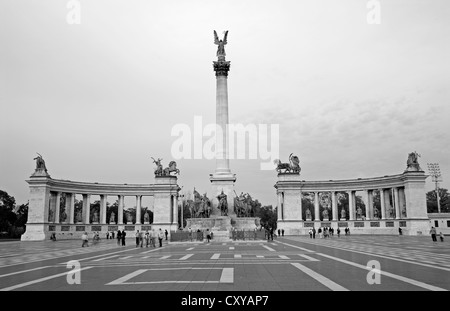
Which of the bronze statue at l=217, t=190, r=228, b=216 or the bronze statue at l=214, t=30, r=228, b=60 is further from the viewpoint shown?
the bronze statue at l=214, t=30, r=228, b=60

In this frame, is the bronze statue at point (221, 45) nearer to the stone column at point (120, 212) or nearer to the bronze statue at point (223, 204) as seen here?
the bronze statue at point (223, 204)

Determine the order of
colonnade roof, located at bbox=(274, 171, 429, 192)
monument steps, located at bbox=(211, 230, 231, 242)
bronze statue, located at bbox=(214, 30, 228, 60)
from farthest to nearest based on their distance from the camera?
colonnade roof, located at bbox=(274, 171, 429, 192)
bronze statue, located at bbox=(214, 30, 228, 60)
monument steps, located at bbox=(211, 230, 231, 242)

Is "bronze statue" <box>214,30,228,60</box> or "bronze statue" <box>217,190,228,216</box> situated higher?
"bronze statue" <box>214,30,228,60</box>

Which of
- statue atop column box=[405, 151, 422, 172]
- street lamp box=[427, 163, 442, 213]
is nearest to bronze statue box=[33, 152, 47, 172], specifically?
statue atop column box=[405, 151, 422, 172]

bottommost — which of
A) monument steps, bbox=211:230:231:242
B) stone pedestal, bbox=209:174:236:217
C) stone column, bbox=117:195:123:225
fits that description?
monument steps, bbox=211:230:231:242

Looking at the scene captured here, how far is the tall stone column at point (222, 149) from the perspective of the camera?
206 feet

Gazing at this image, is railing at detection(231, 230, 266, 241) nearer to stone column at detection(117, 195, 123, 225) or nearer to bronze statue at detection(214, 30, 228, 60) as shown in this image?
bronze statue at detection(214, 30, 228, 60)

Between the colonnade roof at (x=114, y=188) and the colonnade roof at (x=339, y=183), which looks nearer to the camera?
the colonnade roof at (x=114, y=188)

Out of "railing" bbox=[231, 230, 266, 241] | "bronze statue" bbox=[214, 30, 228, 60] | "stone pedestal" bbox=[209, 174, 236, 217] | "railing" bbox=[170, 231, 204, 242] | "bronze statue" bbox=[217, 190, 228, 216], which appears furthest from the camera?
"bronze statue" bbox=[214, 30, 228, 60]

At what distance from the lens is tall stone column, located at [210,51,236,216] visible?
6281 cm

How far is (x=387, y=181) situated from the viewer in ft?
246

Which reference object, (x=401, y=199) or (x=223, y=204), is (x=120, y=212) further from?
(x=401, y=199)

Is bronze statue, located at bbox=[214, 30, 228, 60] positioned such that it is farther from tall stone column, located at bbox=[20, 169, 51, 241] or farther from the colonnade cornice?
tall stone column, located at bbox=[20, 169, 51, 241]

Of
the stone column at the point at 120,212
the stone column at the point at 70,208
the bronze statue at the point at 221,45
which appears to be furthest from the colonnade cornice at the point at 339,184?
the stone column at the point at 70,208
